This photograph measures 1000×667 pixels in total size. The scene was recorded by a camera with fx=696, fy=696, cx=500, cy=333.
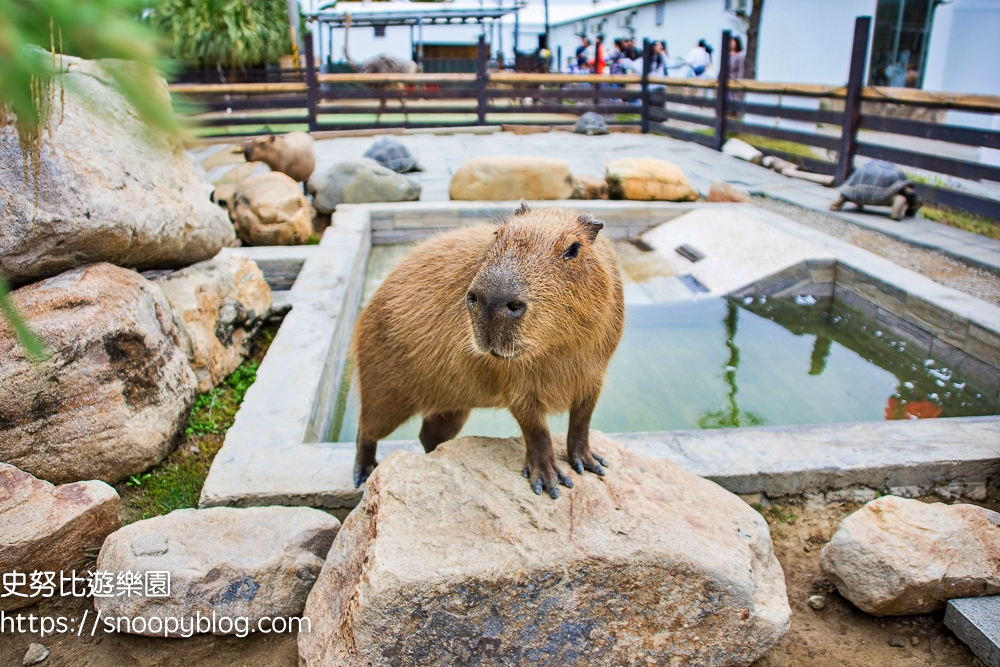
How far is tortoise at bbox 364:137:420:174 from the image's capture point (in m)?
10.8

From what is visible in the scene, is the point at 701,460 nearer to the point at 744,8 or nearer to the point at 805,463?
the point at 805,463

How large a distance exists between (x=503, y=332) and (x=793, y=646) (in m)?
1.62

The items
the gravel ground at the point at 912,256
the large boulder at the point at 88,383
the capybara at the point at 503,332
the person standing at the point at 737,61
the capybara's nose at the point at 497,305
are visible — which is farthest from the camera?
the person standing at the point at 737,61

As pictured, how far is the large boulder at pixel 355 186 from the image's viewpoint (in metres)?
8.37

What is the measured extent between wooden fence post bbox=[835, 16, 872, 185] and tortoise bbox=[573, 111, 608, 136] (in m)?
6.78

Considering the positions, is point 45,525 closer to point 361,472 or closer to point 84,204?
point 361,472

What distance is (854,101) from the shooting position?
378 inches

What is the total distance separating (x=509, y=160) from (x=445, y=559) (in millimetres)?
7122

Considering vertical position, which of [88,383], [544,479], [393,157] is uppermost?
[393,157]

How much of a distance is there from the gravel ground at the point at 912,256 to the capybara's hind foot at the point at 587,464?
4284 millimetres

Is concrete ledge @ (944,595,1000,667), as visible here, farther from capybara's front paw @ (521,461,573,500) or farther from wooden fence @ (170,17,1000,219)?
wooden fence @ (170,17,1000,219)

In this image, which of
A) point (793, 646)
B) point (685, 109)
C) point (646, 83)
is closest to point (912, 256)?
point (793, 646)

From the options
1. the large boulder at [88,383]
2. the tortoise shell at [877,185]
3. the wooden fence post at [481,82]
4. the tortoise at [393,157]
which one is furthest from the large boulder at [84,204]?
the wooden fence post at [481,82]

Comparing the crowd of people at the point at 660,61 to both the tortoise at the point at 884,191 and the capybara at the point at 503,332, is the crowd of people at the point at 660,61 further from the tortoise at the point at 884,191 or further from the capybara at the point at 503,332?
the capybara at the point at 503,332
